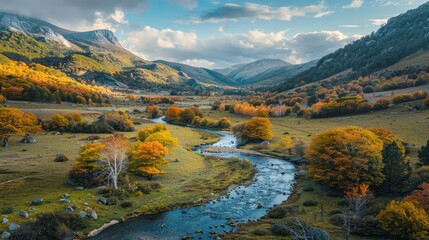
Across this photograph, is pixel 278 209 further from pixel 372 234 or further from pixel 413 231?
pixel 413 231

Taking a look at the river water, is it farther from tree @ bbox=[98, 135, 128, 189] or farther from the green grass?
tree @ bbox=[98, 135, 128, 189]

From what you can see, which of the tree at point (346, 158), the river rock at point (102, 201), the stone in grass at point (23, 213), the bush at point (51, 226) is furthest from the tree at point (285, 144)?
the stone in grass at point (23, 213)

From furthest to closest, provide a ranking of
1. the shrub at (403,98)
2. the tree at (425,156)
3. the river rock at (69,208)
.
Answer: the shrub at (403,98) < the tree at (425,156) < the river rock at (69,208)

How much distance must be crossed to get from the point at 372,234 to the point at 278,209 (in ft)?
49.0

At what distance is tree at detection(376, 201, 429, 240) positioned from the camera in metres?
36.0

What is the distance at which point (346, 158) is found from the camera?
58531 millimetres

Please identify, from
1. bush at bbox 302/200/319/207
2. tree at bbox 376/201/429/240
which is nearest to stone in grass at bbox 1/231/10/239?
bush at bbox 302/200/319/207

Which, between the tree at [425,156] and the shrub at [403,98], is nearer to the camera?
the tree at [425,156]

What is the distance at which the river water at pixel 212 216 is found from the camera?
43.2 meters

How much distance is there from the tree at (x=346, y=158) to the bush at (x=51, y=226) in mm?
46050

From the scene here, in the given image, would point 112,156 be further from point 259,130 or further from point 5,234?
point 259,130

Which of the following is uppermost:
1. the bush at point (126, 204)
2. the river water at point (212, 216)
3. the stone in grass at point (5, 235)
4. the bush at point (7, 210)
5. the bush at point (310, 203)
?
the bush at point (7, 210)

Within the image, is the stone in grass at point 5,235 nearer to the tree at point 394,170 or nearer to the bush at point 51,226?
the bush at point 51,226

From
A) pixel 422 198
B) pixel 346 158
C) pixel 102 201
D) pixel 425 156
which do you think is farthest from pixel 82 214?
pixel 425 156
